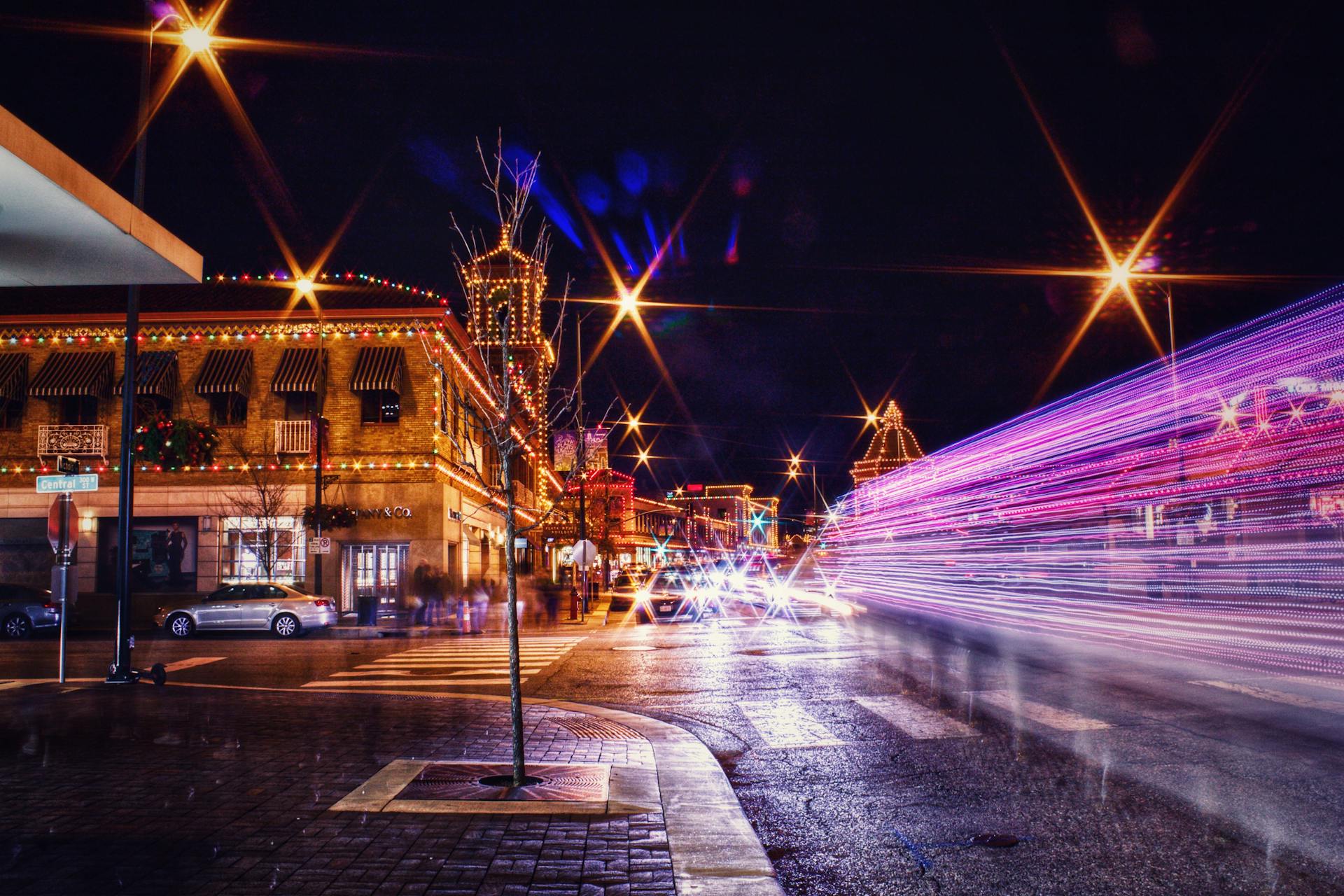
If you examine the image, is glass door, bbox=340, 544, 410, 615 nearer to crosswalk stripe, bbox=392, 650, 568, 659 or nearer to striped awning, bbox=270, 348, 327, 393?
striped awning, bbox=270, 348, 327, 393

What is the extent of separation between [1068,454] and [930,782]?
83.0 feet

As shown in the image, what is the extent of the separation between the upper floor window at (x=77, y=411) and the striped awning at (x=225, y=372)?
13.2ft

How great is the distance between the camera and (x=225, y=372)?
33250 mm

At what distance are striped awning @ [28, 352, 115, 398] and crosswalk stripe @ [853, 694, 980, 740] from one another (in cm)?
3036

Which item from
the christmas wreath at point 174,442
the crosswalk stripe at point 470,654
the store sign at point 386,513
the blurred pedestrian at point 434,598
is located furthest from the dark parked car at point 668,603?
the christmas wreath at point 174,442

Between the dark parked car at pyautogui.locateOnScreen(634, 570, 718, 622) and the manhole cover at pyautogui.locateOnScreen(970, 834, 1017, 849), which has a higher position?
the dark parked car at pyautogui.locateOnScreen(634, 570, 718, 622)

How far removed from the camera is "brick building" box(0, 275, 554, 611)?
110 feet

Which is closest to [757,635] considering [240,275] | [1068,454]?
[1068,454]

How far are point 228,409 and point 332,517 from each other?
6.12 meters

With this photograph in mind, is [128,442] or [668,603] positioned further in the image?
[668,603]

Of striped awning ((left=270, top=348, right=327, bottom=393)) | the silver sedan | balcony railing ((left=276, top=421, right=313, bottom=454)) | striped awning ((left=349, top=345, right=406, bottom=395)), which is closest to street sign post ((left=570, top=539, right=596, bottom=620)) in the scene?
striped awning ((left=349, top=345, right=406, bottom=395))

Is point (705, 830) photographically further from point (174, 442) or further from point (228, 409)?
point (228, 409)

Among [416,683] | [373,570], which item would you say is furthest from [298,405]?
[416,683]

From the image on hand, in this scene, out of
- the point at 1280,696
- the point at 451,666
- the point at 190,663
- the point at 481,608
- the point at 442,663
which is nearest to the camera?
the point at 1280,696
